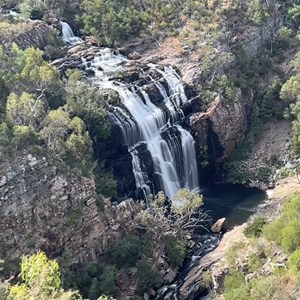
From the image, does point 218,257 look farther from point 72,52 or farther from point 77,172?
point 72,52

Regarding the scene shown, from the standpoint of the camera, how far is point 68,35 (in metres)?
56.1

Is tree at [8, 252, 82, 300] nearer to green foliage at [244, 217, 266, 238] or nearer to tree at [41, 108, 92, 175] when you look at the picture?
tree at [41, 108, 92, 175]

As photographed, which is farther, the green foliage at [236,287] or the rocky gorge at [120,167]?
the rocky gorge at [120,167]

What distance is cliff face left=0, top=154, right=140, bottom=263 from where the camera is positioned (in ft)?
101

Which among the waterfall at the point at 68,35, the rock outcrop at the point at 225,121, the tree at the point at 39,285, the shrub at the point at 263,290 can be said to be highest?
the waterfall at the point at 68,35

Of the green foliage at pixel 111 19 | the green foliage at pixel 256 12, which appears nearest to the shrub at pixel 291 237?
the green foliage at pixel 111 19

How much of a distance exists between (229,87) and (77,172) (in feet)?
75.5

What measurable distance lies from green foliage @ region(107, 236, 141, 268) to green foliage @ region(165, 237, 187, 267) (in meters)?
2.63

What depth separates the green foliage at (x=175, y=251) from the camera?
35503 mm

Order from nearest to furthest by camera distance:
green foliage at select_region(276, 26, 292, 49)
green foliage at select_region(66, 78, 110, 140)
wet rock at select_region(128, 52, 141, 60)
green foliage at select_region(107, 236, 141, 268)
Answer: green foliage at select_region(107, 236, 141, 268), green foliage at select_region(66, 78, 110, 140), wet rock at select_region(128, 52, 141, 60), green foliage at select_region(276, 26, 292, 49)

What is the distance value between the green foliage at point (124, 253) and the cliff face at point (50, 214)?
991 mm

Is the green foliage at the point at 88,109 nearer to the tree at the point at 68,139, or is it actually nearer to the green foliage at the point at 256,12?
the tree at the point at 68,139

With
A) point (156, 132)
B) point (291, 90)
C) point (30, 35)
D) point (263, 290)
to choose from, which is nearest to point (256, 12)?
point (291, 90)

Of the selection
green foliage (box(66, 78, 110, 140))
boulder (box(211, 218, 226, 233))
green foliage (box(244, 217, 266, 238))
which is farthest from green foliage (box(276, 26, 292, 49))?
green foliage (box(244, 217, 266, 238))
